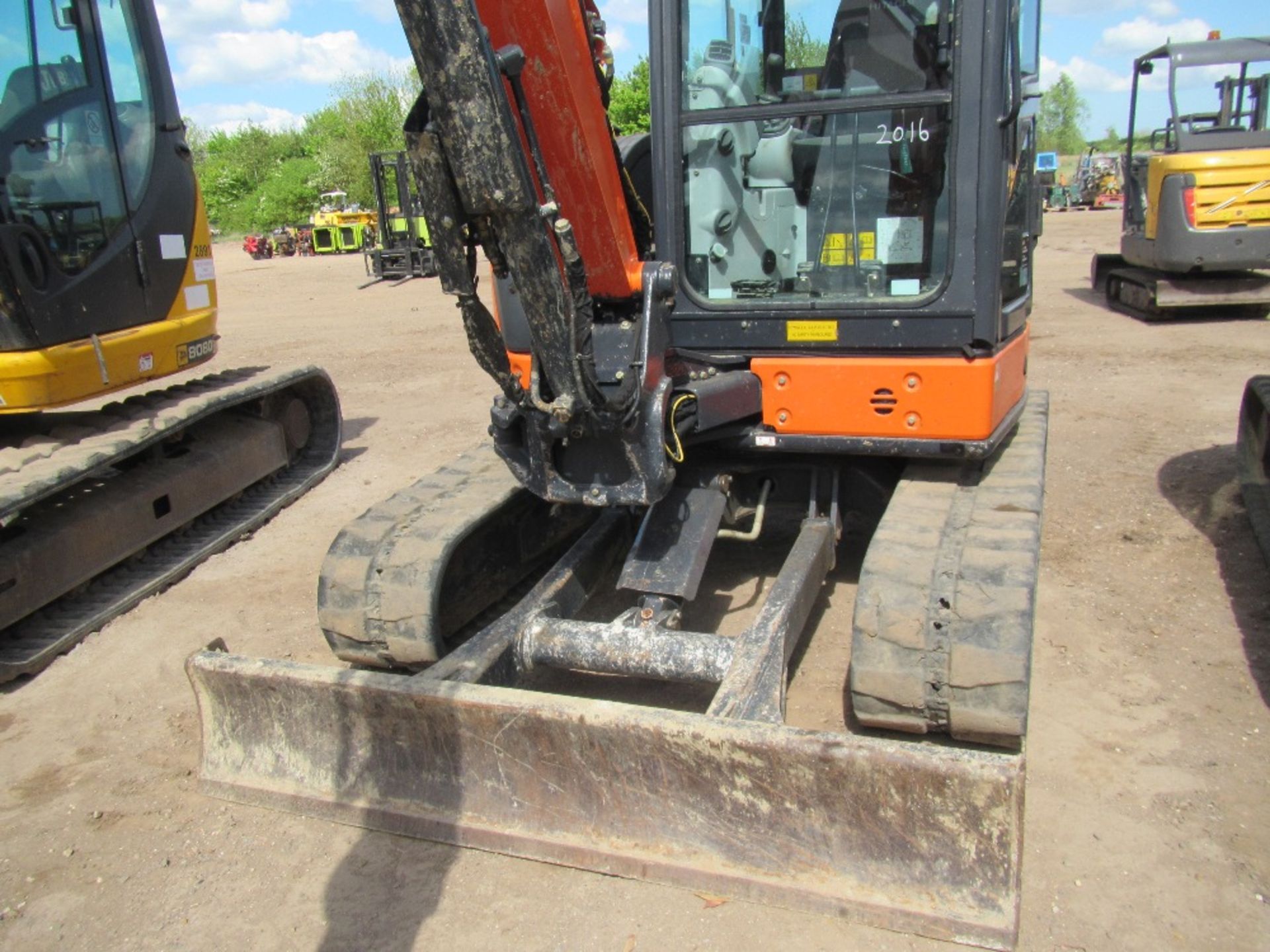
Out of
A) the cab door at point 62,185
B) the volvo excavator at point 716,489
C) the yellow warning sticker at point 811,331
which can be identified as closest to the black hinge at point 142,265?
the cab door at point 62,185

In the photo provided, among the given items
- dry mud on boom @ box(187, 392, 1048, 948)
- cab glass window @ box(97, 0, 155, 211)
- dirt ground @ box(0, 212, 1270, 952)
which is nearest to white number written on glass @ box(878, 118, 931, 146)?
dry mud on boom @ box(187, 392, 1048, 948)

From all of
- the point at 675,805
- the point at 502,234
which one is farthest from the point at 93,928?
the point at 502,234

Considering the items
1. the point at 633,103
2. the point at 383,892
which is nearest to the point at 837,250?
the point at 383,892

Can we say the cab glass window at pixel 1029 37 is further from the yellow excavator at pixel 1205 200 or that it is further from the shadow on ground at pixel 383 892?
the yellow excavator at pixel 1205 200

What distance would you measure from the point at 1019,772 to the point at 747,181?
237 cm

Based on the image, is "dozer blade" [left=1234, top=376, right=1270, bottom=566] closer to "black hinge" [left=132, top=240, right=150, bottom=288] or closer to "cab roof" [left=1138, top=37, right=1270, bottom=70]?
"black hinge" [left=132, top=240, right=150, bottom=288]

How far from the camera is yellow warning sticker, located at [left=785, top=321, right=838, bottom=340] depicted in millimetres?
3717

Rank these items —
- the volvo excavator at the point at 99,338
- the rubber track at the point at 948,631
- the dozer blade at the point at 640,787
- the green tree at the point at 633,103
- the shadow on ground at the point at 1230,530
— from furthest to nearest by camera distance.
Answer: the green tree at the point at 633,103 → the volvo excavator at the point at 99,338 → the shadow on ground at the point at 1230,530 → the rubber track at the point at 948,631 → the dozer blade at the point at 640,787

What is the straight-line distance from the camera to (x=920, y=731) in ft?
9.91

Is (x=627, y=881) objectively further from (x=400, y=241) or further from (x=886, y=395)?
(x=400, y=241)

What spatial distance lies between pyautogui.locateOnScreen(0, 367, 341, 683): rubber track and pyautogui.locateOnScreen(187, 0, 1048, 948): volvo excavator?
61.1 inches

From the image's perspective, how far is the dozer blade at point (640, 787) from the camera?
7.96ft

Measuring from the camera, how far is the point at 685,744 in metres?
2.63

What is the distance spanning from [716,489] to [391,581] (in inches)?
49.6
